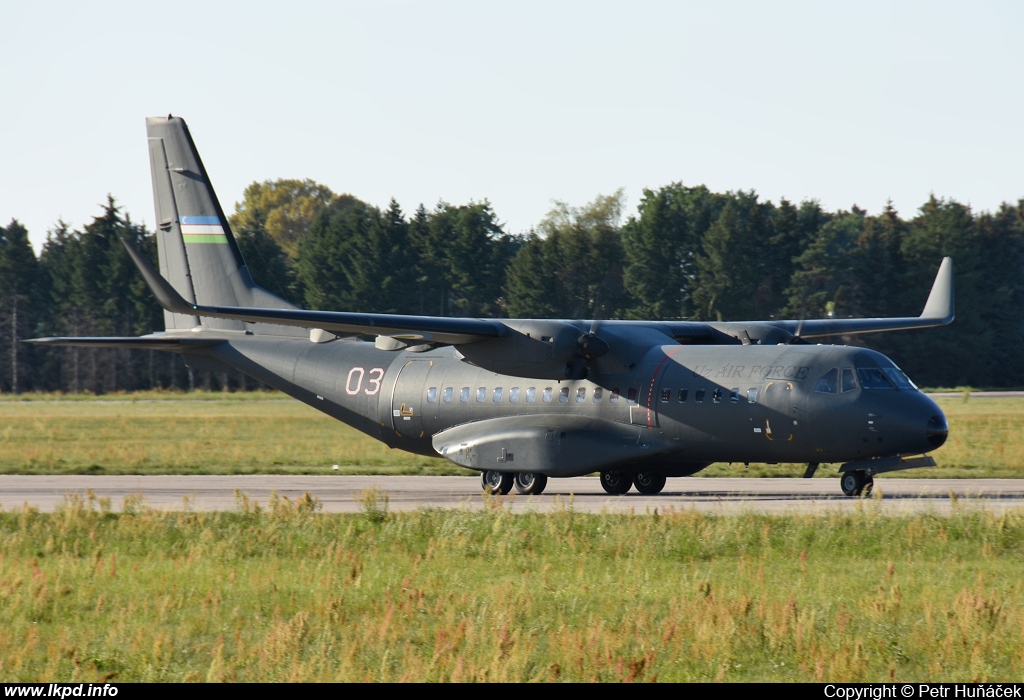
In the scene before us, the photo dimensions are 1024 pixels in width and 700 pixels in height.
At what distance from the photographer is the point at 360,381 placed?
2830 cm

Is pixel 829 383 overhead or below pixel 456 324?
below

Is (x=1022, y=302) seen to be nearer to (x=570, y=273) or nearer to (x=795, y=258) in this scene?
(x=795, y=258)

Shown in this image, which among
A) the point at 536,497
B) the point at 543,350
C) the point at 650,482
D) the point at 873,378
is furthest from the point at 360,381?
the point at 873,378

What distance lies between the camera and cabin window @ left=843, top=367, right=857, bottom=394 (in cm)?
2228

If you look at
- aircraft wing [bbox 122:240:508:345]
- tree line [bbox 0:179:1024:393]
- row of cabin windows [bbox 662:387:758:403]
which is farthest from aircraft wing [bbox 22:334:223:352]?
tree line [bbox 0:179:1024:393]

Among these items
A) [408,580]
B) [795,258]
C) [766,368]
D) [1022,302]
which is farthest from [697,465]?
[1022,302]

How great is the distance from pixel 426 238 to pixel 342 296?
25.0 feet

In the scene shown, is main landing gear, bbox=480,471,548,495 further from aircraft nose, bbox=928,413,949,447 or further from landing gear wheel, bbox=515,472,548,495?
aircraft nose, bbox=928,413,949,447

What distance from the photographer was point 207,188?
1222 inches

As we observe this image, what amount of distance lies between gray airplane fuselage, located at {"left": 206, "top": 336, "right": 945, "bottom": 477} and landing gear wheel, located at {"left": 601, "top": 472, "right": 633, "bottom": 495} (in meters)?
1.01

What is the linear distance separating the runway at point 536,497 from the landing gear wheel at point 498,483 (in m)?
0.54

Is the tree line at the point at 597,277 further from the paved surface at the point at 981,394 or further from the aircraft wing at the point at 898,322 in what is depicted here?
the aircraft wing at the point at 898,322

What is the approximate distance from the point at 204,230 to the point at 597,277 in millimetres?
48264

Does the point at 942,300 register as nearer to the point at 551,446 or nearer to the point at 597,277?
the point at 551,446
